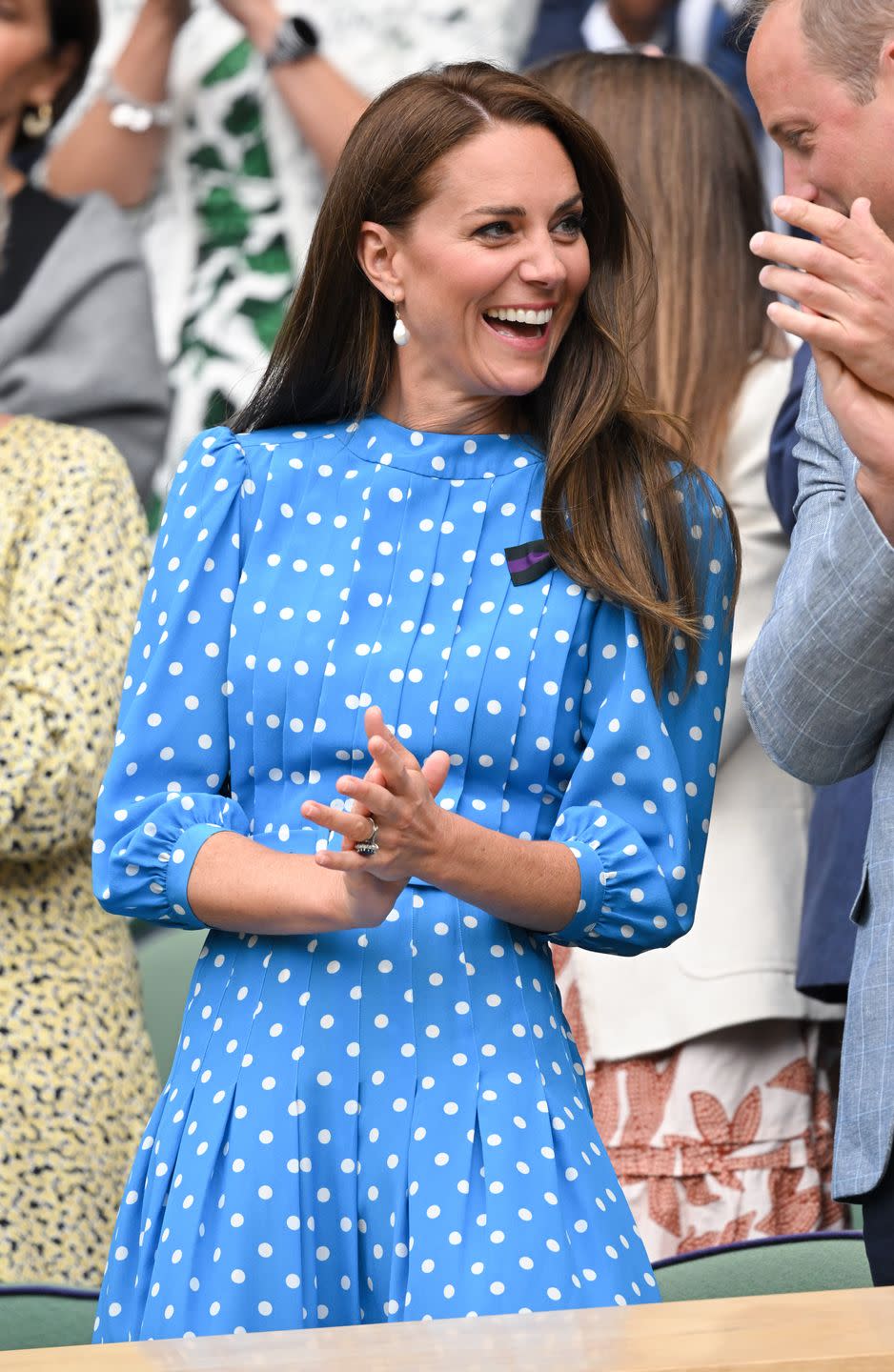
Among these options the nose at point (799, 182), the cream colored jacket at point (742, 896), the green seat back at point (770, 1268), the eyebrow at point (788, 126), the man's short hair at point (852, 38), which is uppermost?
the man's short hair at point (852, 38)

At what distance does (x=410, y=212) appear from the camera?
2111 mm

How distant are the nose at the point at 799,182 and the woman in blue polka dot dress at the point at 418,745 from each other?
261mm

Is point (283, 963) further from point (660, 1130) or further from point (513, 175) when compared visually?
point (660, 1130)

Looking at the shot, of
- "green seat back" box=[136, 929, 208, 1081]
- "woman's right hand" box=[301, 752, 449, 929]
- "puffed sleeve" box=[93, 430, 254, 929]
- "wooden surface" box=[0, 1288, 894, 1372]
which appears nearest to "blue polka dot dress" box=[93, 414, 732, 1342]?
"puffed sleeve" box=[93, 430, 254, 929]

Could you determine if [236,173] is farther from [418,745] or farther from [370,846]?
[370,846]

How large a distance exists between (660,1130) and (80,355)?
1733mm

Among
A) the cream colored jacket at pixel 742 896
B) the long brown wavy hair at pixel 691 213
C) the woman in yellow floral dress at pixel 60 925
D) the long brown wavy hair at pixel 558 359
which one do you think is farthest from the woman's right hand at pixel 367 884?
the long brown wavy hair at pixel 691 213

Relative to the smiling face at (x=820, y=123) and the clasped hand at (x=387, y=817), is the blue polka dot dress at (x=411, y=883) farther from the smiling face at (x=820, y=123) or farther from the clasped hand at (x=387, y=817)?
the smiling face at (x=820, y=123)

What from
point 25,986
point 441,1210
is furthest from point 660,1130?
point 441,1210

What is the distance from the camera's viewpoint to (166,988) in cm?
333

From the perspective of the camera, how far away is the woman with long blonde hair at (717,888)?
2785 millimetres

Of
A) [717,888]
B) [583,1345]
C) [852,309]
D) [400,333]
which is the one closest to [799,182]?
[852,309]

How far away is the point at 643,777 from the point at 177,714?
462 millimetres

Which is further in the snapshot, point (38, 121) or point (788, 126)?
point (38, 121)
